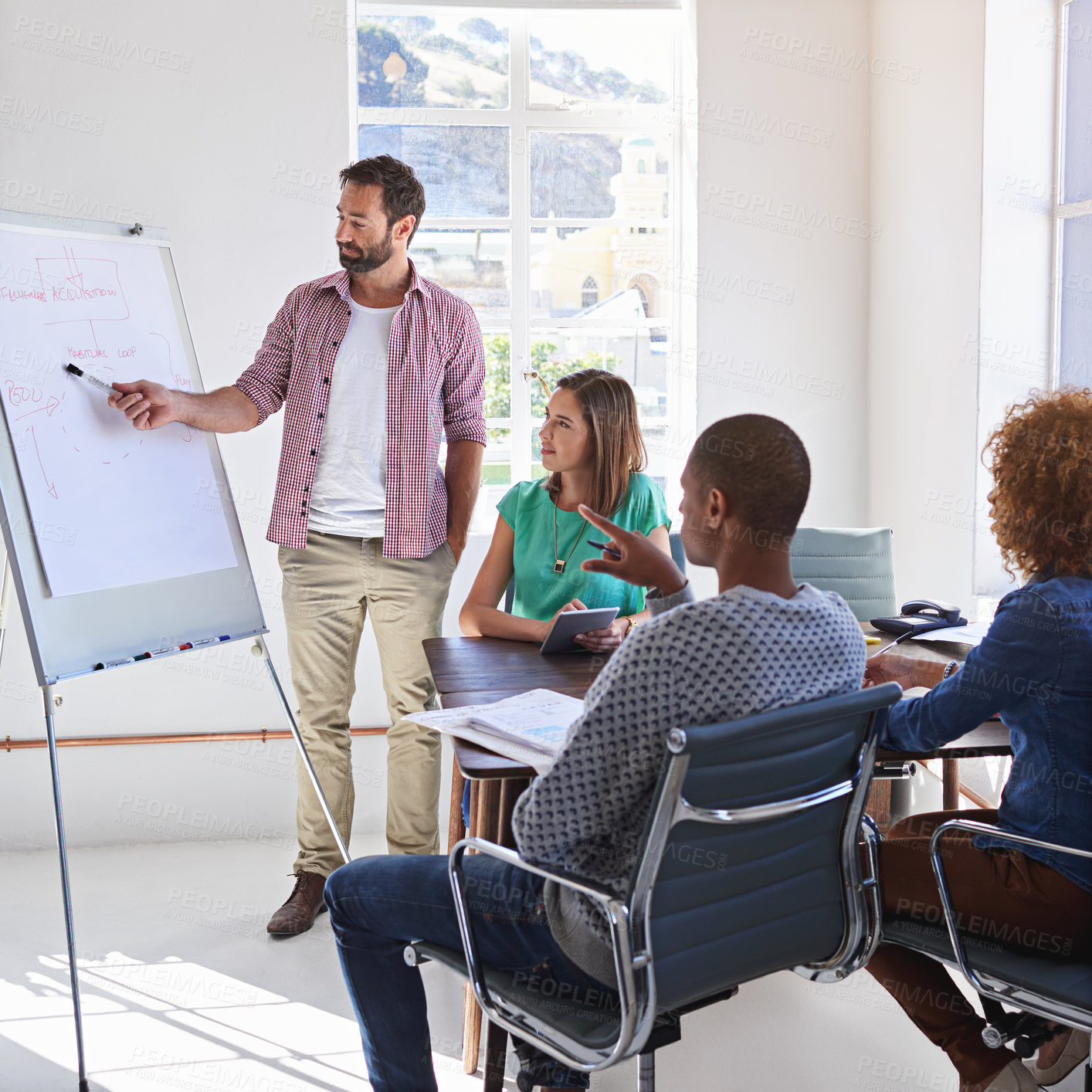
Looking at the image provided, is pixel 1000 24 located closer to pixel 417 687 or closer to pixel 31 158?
pixel 417 687

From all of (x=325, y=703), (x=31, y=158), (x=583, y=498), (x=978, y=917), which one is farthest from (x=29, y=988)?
(x=31, y=158)

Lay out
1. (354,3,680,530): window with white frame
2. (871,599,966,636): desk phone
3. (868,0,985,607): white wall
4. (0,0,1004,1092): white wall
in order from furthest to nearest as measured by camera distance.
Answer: (354,3,680,530): window with white frame < (0,0,1004,1092): white wall < (868,0,985,607): white wall < (871,599,966,636): desk phone

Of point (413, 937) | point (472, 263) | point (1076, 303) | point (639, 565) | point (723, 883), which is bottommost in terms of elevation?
point (413, 937)

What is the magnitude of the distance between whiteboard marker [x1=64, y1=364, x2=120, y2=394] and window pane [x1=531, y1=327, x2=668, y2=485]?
1843mm

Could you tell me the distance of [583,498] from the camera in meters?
2.61

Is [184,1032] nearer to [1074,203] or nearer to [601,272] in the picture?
[601,272]

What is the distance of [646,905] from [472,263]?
299cm

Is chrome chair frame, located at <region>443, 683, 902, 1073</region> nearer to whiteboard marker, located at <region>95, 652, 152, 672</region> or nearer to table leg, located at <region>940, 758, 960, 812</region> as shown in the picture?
whiteboard marker, located at <region>95, 652, 152, 672</region>

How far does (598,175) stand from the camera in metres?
3.91

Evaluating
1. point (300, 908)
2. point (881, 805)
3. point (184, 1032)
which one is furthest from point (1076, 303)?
point (184, 1032)

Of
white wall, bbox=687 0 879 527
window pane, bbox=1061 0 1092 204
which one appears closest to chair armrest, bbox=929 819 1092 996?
window pane, bbox=1061 0 1092 204

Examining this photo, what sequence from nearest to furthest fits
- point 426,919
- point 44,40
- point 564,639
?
1. point 426,919
2. point 564,639
3. point 44,40

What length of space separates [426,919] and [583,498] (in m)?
1.26

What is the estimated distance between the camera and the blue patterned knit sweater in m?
1.29
